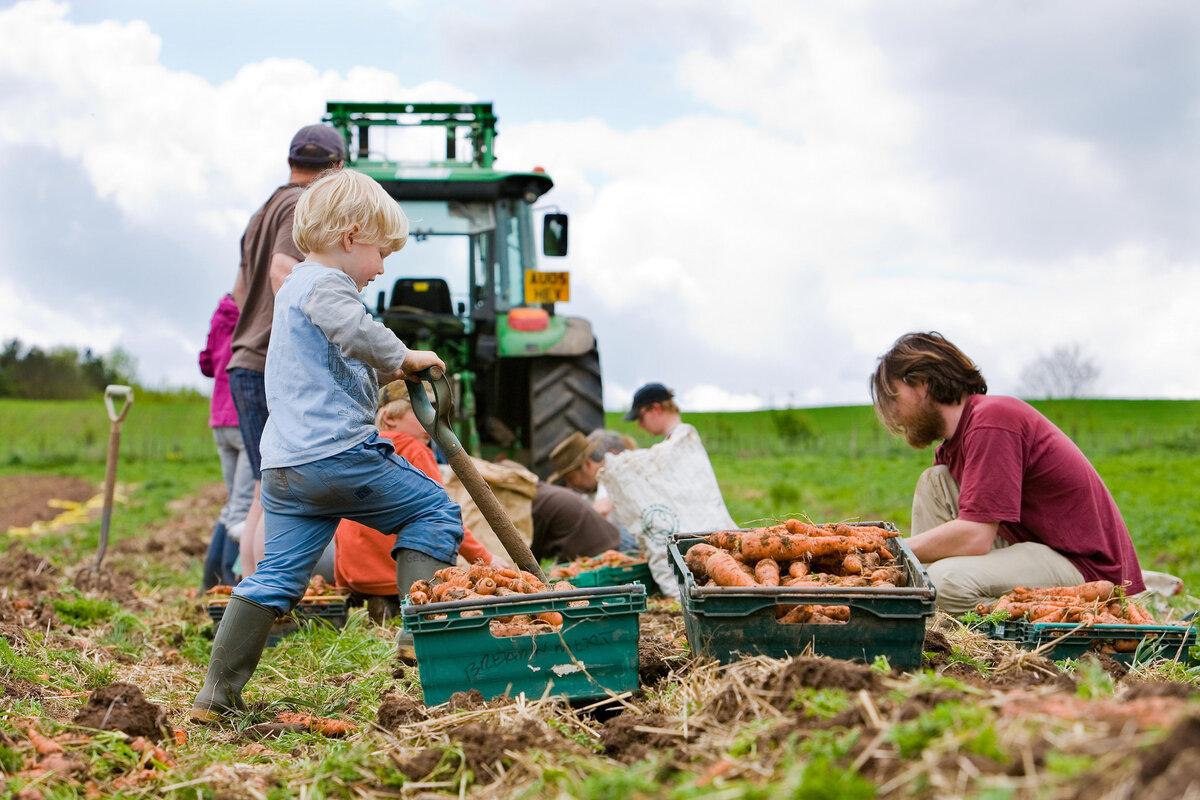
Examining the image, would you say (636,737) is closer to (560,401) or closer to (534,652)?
(534,652)

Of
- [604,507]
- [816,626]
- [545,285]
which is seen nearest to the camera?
[816,626]

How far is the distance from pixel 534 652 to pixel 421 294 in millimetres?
7117

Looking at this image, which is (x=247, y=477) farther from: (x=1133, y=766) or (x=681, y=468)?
(x=1133, y=766)

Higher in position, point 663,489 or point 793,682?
point 663,489

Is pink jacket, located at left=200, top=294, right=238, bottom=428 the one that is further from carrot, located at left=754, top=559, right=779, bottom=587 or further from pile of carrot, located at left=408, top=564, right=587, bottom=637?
carrot, located at left=754, top=559, right=779, bottom=587

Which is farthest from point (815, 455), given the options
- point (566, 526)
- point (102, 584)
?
point (102, 584)

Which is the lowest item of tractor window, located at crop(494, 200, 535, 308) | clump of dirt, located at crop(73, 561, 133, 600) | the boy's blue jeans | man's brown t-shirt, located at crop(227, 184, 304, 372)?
clump of dirt, located at crop(73, 561, 133, 600)

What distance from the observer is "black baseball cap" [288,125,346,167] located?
5340 millimetres

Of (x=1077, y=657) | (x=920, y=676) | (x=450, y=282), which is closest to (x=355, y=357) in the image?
(x=920, y=676)

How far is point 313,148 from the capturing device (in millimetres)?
5340

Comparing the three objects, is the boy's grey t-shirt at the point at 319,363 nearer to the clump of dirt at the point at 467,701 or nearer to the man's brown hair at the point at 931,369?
the clump of dirt at the point at 467,701

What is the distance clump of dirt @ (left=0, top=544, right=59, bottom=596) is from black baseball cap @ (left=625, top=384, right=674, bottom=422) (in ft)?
11.4

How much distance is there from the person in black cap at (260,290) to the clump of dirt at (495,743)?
2735mm

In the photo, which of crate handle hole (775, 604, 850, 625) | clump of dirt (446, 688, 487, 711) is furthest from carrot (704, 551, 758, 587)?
clump of dirt (446, 688, 487, 711)
